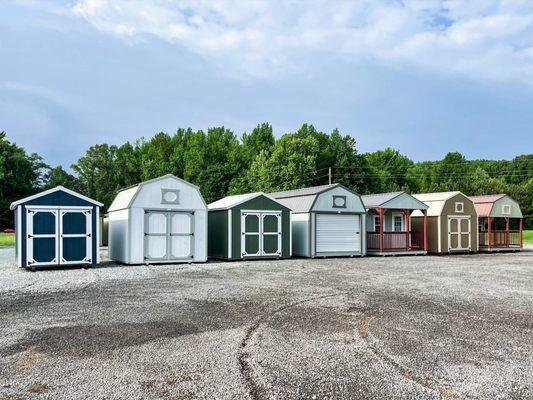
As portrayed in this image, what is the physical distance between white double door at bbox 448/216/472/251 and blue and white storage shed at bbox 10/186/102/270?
17.9 m

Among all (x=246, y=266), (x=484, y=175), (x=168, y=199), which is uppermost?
(x=484, y=175)

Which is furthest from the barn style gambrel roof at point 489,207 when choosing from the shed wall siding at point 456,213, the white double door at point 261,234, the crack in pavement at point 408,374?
the crack in pavement at point 408,374

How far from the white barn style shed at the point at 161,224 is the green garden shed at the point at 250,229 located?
123cm

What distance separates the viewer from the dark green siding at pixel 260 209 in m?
19.7

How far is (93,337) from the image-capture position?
21.2 ft

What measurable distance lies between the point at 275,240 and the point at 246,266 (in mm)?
3775

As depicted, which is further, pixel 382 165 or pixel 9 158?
pixel 382 165

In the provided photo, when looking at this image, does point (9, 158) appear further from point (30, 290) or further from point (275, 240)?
point (30, 290)

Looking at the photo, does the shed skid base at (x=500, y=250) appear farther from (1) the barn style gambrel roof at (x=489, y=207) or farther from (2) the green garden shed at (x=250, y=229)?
(2) the green garden shed at (x=250, y=229)

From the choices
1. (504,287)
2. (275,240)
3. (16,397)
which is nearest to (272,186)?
(275,240)

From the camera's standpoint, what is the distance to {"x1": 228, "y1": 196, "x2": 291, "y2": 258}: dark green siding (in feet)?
64.7

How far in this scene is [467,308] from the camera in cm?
878

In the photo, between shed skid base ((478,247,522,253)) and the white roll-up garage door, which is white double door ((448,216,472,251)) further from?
the white roll-up garage door

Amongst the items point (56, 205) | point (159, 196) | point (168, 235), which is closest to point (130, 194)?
point (159, 196)
